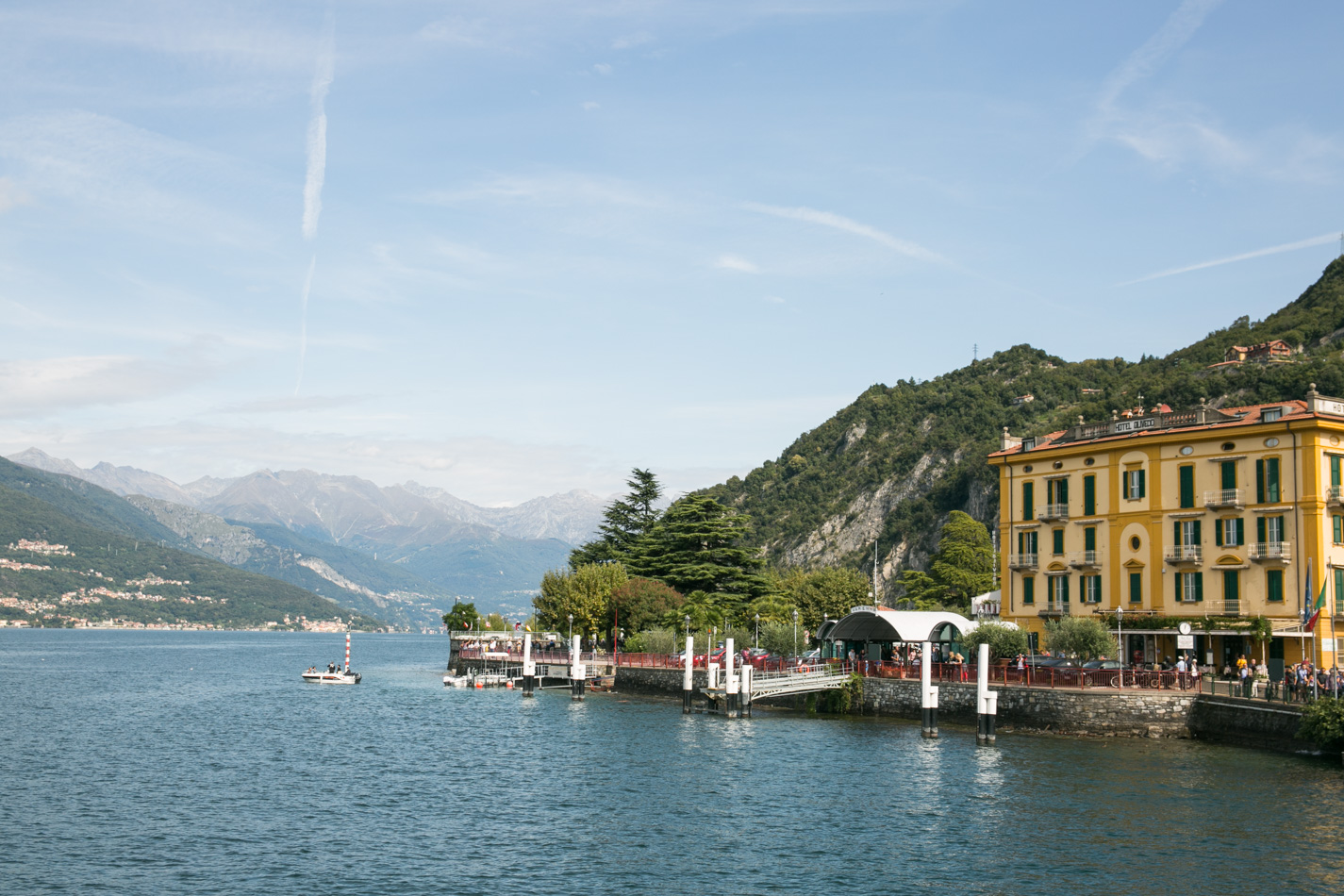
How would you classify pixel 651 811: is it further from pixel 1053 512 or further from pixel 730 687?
pixel 1053 512

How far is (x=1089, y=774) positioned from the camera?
4062 centimetres

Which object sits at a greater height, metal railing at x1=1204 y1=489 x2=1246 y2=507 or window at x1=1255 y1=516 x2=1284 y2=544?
metal railing at x1=1204 y1=489 x2=1246 y2=507

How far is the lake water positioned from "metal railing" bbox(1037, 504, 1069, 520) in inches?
715

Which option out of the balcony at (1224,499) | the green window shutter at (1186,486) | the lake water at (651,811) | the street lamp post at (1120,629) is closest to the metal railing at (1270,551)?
the balcony at (1224,499)

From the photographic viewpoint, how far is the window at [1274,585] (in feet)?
185

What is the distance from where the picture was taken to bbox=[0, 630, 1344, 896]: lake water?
27.7 metres

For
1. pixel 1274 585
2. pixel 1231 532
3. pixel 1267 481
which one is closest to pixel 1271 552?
pixel 1274 585

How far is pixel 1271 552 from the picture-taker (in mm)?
56562

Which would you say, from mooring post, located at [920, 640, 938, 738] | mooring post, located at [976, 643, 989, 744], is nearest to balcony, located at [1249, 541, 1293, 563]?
mooring post, located at [976, 643, 989, 744]

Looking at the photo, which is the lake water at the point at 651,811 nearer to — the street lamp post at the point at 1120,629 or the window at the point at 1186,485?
the street lamp post at the point at 1120,629

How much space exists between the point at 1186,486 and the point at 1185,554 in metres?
3.62

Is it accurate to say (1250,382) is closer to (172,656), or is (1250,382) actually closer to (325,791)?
(325,791)

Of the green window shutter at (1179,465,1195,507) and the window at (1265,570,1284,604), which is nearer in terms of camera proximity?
the window at (1265,570,1284,604)

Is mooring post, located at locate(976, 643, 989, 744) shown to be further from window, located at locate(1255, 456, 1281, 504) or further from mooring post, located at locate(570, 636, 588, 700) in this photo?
mooring post, located at locate(570, 636, 588, 700)
